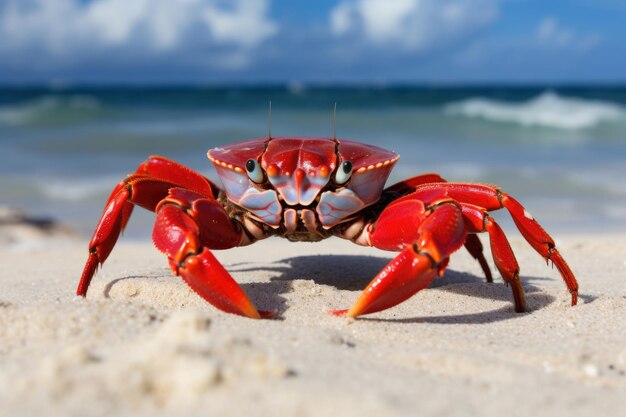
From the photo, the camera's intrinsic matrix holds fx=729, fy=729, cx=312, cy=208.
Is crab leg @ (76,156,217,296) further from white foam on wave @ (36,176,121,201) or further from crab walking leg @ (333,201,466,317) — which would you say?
white foam on wave @ (36,176,121,201)

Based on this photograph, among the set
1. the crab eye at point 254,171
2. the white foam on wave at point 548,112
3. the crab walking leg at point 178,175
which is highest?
the crab eye at point 254,171

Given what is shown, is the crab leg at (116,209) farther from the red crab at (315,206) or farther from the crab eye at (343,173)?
the crab eye at (343,173)

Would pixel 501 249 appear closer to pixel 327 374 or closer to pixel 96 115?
pixel 327 374

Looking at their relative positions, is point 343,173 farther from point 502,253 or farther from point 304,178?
point 502,253

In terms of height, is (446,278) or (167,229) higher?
(167,229)

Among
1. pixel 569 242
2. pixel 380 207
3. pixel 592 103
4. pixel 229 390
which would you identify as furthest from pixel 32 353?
pixel 592 103

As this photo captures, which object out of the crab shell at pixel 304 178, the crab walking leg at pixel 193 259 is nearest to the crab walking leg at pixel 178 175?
the crab shell at pixel 304 178
